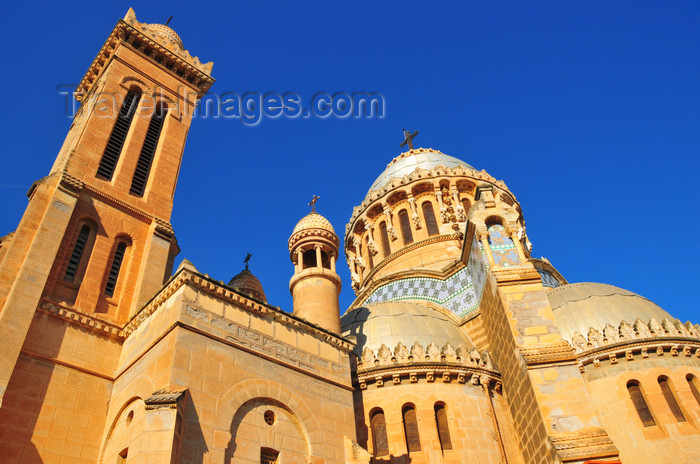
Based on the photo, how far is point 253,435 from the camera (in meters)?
11.9

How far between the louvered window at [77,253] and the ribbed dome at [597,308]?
51.0ft

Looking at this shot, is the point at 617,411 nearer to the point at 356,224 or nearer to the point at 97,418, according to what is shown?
the point at 97,418

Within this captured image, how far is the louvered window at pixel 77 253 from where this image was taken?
52.3 feet

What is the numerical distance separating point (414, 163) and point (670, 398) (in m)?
20.6

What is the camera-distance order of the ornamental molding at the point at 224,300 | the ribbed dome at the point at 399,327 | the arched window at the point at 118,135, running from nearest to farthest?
the ornamental molding at the point at 224,300
the ribbed dome at the point at 399,327
the arched window at the point at 118,135

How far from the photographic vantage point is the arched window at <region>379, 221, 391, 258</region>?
3004 cm

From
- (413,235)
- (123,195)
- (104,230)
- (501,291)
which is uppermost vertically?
(413,235)

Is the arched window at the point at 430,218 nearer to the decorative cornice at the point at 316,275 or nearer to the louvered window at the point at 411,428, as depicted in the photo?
the decorative cornice at the point at 316,275

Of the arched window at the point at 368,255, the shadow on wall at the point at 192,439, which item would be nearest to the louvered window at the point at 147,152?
the shadow on wall at the point at 192,439

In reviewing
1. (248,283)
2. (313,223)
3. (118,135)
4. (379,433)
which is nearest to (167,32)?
(118,135)

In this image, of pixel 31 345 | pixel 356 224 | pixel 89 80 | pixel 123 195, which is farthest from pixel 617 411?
pixel 89 80

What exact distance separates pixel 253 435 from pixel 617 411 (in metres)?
10.2

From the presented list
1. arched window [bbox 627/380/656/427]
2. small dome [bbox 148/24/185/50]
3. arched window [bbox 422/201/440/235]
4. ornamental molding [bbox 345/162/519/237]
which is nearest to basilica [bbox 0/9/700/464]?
arched window [bbox 627/380/656/427]

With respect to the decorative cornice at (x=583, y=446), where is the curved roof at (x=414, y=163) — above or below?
above
